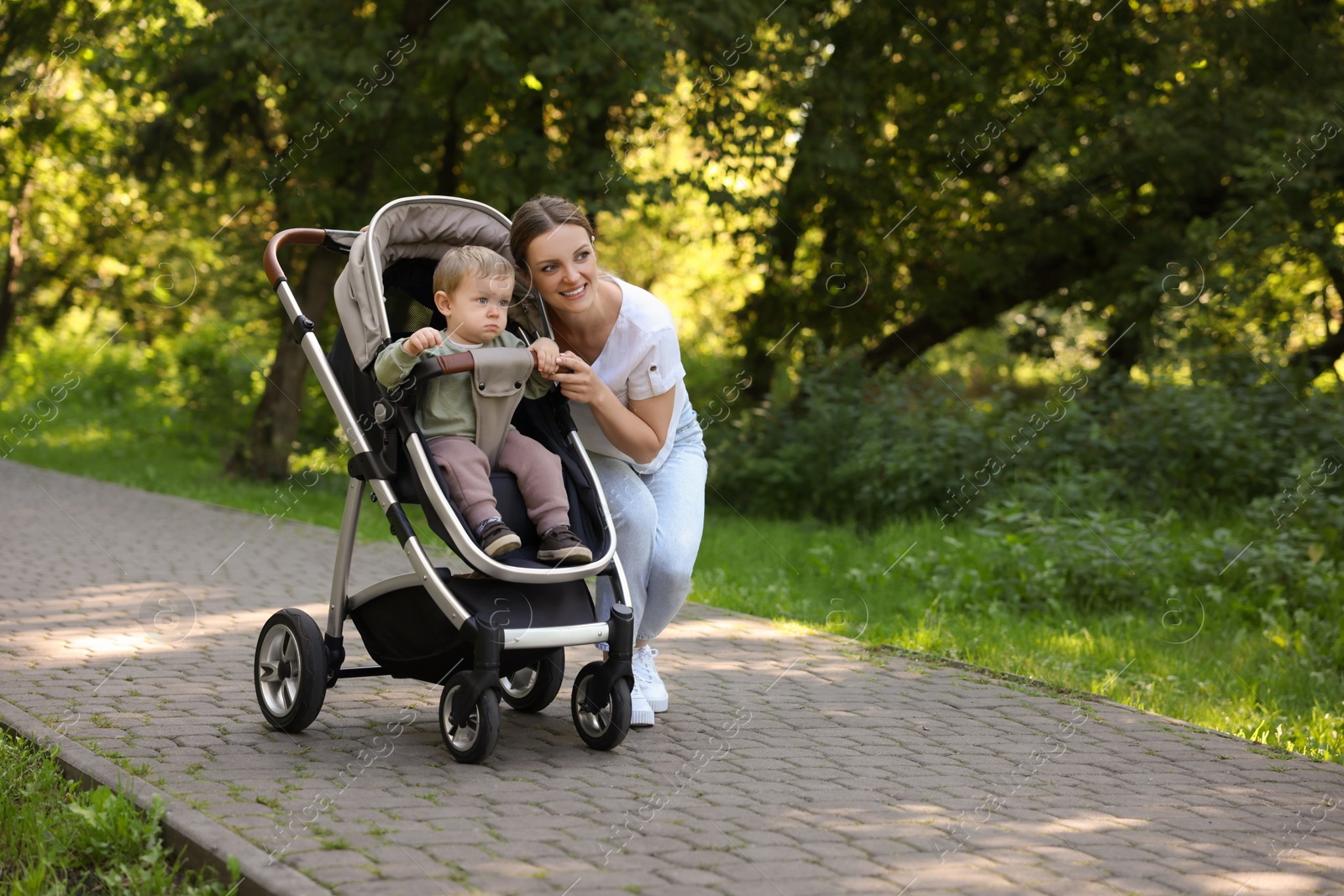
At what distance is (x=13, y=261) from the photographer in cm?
2462

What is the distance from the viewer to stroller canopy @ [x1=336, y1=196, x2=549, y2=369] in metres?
4.89

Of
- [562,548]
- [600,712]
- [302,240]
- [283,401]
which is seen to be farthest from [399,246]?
[283,401]

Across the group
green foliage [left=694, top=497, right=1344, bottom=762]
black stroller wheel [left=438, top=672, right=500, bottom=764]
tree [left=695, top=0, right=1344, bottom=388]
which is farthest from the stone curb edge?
tree [left=695, top=0, right=1344, bottom=388]

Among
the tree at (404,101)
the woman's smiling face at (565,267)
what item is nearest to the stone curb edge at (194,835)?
the woman's smiling face at (565,267)

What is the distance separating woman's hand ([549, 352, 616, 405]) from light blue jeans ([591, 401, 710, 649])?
1.53 feet

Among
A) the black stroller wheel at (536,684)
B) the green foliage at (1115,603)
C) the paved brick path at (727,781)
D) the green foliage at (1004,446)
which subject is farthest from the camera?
the green foliage at (1004,446)

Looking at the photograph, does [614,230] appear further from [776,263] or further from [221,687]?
[221,687]

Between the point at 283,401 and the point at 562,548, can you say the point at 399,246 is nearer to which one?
the point at 562,548

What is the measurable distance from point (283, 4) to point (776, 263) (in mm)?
7142

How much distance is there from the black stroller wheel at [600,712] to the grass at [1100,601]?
2700 mm

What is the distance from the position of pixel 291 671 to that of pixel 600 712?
121cm

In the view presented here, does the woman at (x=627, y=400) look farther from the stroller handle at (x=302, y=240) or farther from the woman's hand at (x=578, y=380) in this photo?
the stroller handle at (x=302, y=240)

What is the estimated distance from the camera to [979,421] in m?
12.8

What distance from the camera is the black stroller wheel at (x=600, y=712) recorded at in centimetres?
480
